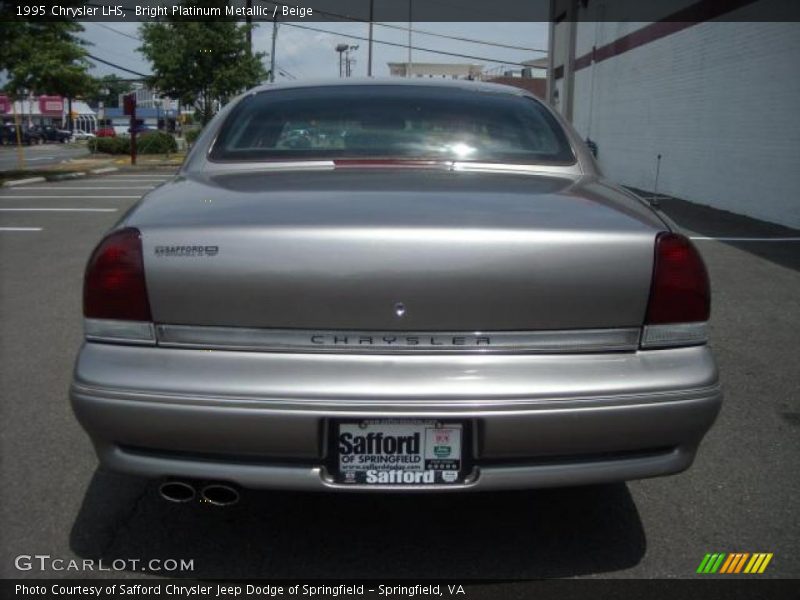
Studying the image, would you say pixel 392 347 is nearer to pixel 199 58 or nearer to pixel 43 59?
pixel 43 59

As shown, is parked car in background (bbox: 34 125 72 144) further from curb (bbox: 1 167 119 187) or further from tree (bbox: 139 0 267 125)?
curb (bbox: 1 167 119 187)

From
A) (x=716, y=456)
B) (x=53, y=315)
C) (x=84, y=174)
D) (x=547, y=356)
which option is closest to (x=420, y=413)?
(x=547, y=356)

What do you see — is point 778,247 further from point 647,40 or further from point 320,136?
point 647,40

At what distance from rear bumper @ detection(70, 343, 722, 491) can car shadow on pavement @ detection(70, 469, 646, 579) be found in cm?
46

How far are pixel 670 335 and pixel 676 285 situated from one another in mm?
150

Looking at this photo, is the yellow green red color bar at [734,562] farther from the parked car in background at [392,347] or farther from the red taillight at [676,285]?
the red taillight at [676,285]

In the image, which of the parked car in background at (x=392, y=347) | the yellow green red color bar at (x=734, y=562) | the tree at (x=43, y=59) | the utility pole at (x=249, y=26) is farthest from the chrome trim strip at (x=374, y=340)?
the utility pole at (x=249, y=26)

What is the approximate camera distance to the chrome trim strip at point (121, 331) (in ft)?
7.69

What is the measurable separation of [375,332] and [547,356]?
50 cm

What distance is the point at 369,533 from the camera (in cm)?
288


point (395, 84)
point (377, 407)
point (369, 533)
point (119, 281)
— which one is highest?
point (395, 84)

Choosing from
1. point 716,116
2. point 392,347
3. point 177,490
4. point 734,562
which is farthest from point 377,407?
point 716,116

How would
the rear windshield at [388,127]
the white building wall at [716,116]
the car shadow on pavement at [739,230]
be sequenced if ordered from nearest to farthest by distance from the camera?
the rear windshield at [388,127], the car shadow on pavement at [739,230], the white building wall at [716,116]

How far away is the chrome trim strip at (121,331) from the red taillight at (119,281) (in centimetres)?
2
